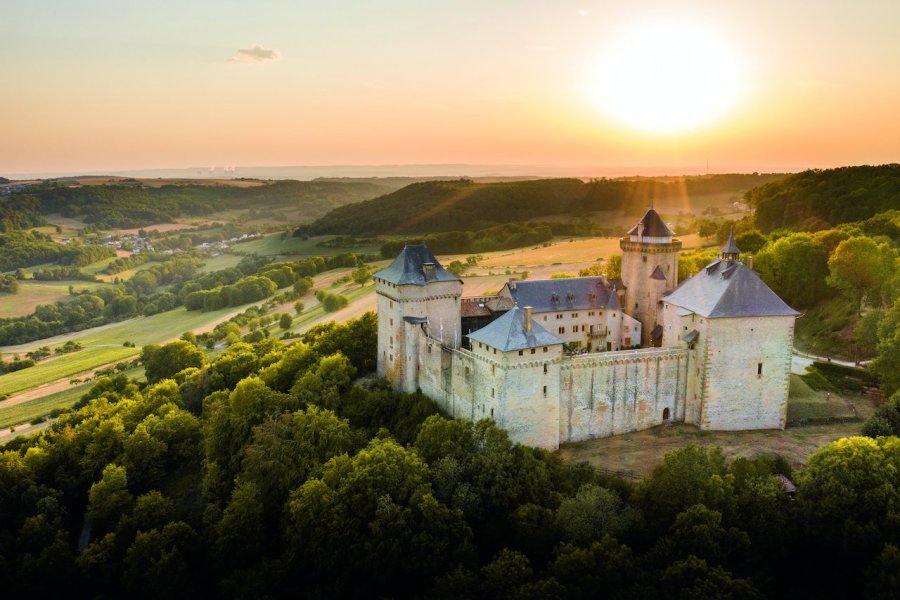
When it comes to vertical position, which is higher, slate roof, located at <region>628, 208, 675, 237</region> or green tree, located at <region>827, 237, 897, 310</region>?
slate roof, located at <region>628, 208, 675, 237</region>

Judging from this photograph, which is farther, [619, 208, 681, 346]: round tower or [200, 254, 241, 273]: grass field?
[200, 254, 241, 273]: grass field

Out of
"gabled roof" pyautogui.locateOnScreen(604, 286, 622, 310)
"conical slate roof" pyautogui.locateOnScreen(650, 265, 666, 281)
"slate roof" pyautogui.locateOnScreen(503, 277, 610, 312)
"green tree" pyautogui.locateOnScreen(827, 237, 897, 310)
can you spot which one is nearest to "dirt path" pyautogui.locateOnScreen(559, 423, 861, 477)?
"gabled roof" pyautogui.locateOnScreen(604, 286, 622, 310)

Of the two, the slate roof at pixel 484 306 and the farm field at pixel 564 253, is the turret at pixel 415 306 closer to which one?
the slate roof at pixel 484 306

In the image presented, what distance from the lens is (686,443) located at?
35.6 meters

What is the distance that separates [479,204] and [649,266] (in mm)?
73132

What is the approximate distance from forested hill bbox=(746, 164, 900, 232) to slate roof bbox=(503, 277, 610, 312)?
4767 cm

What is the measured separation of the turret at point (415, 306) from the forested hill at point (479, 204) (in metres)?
68.6

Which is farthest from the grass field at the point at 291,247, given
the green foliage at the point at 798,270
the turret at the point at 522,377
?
the turret at the point at 522,377

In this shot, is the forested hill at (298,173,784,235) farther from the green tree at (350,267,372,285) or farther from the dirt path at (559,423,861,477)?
the dirt path at (559,423,861,477)

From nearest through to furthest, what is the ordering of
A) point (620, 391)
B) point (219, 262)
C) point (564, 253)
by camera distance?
1. point (620, 391)
2. point (564, 253)
3. point (219, 262)

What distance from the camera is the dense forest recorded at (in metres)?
27.1

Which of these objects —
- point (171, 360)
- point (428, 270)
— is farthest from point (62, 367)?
point (428, 270)

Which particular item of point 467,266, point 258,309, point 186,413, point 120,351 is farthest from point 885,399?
point 120,351

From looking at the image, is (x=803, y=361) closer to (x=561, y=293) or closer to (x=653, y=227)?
(x=653, y=227)
